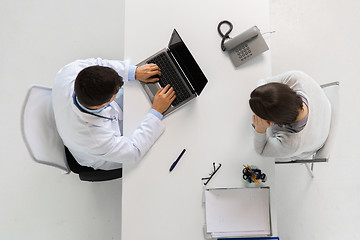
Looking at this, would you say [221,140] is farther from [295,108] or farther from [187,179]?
[295,108]

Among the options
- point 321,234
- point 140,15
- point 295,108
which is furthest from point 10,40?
point 321,234

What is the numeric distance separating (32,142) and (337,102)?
1362 millimetres

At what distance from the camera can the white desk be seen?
1275mm

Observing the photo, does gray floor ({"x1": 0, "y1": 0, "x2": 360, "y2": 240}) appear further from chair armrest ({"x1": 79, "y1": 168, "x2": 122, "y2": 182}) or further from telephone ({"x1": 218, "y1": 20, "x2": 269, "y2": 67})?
telephone ({"x1": 218, "y1": 20, "x2": 269, "y2": 67})

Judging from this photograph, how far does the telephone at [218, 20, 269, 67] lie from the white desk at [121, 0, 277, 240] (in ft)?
0.12

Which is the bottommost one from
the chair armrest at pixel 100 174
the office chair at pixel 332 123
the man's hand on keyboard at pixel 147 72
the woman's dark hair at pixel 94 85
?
the chair armrest at pixel 100 174

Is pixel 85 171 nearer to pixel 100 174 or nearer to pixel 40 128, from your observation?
pixel 100 174

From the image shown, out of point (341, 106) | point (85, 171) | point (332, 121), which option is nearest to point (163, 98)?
point (85, 171)

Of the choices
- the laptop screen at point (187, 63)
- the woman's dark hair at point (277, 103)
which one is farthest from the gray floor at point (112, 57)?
the woman's dark hair at point (277, 103)

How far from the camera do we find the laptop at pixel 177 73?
1.29 m

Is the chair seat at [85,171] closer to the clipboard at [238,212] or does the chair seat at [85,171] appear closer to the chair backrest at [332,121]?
the clipboard at [238,212]

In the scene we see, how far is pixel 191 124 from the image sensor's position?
4.34 ft

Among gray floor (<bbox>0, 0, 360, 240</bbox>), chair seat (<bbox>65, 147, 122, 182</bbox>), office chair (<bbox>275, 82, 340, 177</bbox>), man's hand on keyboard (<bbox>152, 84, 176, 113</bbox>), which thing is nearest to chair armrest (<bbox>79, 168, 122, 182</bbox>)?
chair seat (<bbox>65, 147, 122, 182</bbox>)

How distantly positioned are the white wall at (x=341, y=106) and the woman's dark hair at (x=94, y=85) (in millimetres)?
1473
